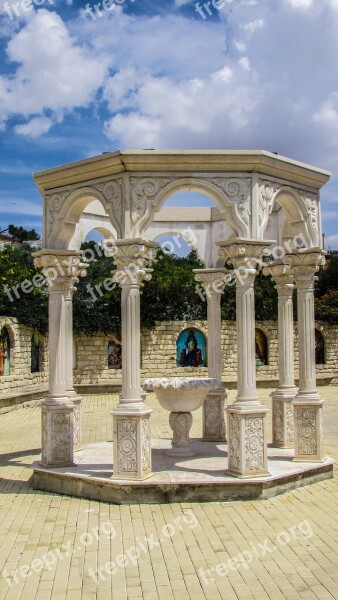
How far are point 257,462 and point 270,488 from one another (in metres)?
0.34

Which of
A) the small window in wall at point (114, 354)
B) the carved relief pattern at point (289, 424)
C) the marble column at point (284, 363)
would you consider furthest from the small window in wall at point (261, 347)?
the carved relief pattern at point (289, 424)

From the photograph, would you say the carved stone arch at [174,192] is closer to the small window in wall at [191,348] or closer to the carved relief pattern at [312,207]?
the carved relief pattern at [312,207]

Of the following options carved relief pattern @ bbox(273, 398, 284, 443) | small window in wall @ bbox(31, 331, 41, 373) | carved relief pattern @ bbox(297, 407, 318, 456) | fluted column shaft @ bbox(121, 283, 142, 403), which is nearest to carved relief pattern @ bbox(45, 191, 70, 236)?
fluted column shaft @ bbox(121, 283, 142, 403)

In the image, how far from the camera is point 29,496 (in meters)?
7.80

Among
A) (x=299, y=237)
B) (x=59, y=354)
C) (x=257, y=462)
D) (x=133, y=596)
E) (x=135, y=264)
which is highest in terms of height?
(x=299, y=237)

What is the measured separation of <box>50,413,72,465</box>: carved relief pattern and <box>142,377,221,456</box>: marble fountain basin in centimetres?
127

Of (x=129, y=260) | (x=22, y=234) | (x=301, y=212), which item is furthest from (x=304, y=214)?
(x=22, y=234)

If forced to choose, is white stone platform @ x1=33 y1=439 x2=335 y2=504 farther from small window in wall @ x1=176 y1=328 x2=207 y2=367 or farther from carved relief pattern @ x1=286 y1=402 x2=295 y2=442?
small window in wall @ x1=176 y1=328 x2=207 y2=367

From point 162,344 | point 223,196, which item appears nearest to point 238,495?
point 223,196

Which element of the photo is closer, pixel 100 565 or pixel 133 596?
pixel 133 596

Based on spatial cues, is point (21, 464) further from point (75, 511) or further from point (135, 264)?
point (135, 264)

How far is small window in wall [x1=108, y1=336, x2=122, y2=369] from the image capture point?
24094mm

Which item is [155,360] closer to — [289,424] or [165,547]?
[289,424]

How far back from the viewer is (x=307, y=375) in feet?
28.9
